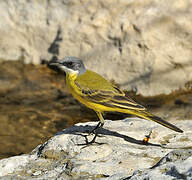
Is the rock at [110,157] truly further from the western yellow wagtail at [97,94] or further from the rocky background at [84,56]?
the rocky background at [84,56]

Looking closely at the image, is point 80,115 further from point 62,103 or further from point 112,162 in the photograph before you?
point 112,162

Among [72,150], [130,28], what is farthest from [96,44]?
[72,150]

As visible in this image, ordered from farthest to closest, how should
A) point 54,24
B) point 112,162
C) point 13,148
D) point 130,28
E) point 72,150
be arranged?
point 54,24
point 130,28
point 13,148
point 72,150
point 112,162

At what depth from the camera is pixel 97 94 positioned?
6652 millimetres

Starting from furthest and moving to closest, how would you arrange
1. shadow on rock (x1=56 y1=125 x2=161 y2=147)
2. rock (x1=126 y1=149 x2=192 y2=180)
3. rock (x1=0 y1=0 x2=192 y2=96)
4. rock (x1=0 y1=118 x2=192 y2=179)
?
rock (x1=0 y1=0 x2=192 y2=96) < shadow on rock (x1=56 y1=125 x2=161 y2=147) < rock (x1=0 y1=118 x2=192 y2=179) < rock (x1=126 y1=149 x2=192 y2=180)

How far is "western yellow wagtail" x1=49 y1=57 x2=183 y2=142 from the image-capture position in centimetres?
641

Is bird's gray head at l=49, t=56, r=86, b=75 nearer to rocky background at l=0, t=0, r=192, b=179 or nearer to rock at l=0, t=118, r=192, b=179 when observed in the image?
rock at l=0, t=118, r=192, b=179

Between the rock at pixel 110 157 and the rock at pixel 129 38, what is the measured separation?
11.3 ft

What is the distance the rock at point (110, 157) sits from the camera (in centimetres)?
463

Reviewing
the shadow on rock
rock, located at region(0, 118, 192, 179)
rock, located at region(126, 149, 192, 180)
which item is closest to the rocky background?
the shadow on rock

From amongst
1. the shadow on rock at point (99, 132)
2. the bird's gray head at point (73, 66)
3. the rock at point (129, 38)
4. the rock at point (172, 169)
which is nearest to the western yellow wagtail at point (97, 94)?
the bird's gray head at point (73, 66)

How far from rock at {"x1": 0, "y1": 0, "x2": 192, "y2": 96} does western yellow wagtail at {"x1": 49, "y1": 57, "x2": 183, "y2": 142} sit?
341 cm

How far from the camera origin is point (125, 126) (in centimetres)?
705

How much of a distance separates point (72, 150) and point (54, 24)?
587cm
